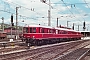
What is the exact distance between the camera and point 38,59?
16766 millimetres

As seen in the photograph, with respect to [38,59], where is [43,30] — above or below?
above

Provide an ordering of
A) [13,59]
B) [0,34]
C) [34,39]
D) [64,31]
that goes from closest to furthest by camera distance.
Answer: [13,59]
[34,39]
[64,31]
[0,34]

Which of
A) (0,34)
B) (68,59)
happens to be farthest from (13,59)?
(0,34)

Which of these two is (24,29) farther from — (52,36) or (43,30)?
(52,36)

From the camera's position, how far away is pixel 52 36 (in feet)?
122

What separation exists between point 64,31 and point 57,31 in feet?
18.0

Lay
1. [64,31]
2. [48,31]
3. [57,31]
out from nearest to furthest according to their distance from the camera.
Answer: [48,31] → [57,31] → [64,31]

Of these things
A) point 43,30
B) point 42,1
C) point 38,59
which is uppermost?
point 42,1

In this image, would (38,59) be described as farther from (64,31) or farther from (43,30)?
(64,31)

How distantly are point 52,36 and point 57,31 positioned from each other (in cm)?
353

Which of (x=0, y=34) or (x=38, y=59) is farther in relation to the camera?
(x=0, y=34)

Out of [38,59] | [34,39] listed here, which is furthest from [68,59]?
[34,39]

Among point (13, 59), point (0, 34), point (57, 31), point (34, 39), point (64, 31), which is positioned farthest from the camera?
point (0, 34)

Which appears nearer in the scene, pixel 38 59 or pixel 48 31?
pixel 38 59
